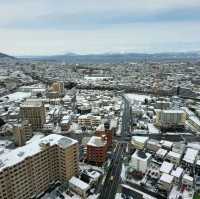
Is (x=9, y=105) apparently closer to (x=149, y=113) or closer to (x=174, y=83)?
(x=149, y=113)

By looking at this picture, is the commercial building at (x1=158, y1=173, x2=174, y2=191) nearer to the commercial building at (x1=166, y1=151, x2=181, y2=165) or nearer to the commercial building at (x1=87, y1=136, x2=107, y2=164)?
the commercial building at (x1=166, y1=151, x2=181, y2=165)

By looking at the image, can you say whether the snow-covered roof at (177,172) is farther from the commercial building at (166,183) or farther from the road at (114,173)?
the road at (114,173)

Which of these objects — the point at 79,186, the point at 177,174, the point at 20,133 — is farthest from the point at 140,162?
the point at 20,133

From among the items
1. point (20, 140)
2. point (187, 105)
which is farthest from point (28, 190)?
point (187, 105)

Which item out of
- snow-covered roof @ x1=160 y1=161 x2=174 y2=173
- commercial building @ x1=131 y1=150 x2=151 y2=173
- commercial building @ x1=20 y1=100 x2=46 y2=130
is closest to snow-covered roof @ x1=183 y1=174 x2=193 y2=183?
snow-covered roof @ x1=160 y1=161 x2=174 y2=173

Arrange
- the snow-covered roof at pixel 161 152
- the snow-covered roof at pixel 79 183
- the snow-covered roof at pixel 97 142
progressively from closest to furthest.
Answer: the snow-covered roof at pixel 79 183, the snow-covered roof at pixel 97 142, the snow-covered roof at pixel 161 152

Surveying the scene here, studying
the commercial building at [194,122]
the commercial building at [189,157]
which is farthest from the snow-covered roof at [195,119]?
the commercial building at [189,157]
